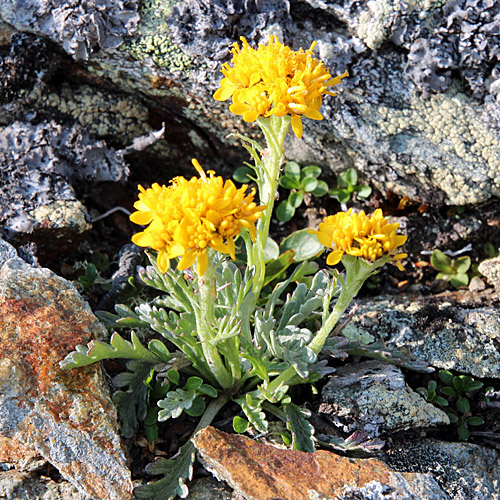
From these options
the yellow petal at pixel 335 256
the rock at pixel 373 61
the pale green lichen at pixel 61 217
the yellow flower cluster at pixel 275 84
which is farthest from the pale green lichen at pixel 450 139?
the pale green lichen at pixel 61 217

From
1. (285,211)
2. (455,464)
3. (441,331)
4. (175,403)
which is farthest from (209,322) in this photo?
(285,211)

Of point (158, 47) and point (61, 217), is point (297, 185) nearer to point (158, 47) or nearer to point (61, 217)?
point (158, 47)

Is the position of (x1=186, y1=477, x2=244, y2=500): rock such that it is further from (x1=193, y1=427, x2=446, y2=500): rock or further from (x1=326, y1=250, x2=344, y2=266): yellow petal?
(x1=326, y1=250, x2=344, y2=266): yellow petal

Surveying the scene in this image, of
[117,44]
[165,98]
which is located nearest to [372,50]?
[165,98]

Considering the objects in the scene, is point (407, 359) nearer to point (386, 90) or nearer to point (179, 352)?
point (179, 352)

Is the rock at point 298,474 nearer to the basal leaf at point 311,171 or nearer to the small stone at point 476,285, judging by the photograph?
the small stone at point 476,285

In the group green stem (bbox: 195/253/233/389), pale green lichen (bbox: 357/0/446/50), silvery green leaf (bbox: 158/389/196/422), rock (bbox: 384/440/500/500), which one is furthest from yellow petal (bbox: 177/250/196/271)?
pale green lichen (bbox: 357/0/446/50)
